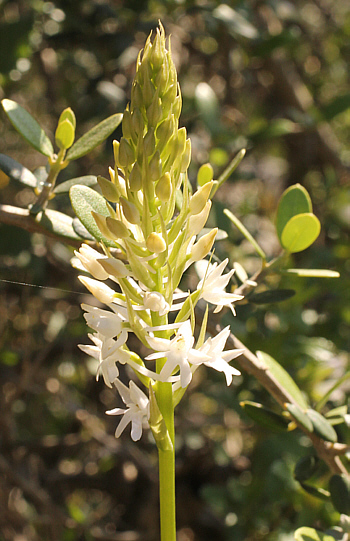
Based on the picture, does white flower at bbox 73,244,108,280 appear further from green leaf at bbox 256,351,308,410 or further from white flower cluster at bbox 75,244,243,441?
green leaf at bbox 256,351,308,410

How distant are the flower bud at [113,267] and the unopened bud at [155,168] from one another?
116 millimetres

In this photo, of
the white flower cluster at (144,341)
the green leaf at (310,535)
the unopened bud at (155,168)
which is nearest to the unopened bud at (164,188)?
the unopened bud at (155,168)

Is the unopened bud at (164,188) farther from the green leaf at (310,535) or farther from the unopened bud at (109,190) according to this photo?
the green leaf at (310,535)

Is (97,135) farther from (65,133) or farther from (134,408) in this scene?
(134,408)

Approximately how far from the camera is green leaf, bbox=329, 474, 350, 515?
932 mm

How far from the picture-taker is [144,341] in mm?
669

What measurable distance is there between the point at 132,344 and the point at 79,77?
1.14 meters

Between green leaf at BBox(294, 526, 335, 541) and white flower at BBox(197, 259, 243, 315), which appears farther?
green leaf at BBox(294, 526, 335, 541)

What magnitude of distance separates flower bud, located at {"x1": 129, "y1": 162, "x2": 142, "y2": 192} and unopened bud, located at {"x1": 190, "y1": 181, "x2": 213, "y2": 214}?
0.07 meters

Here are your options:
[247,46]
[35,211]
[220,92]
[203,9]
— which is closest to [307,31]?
[220,92]

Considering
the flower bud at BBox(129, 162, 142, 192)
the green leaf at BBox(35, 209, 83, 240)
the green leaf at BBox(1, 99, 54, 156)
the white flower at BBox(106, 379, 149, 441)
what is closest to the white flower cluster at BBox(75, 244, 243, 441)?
the white flower at BBox(106, 379, 149, 441)

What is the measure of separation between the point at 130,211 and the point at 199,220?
3.8 inches

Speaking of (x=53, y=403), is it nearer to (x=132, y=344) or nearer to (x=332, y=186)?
(x=132, y=344)

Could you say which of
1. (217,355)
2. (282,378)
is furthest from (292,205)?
(217,355)
